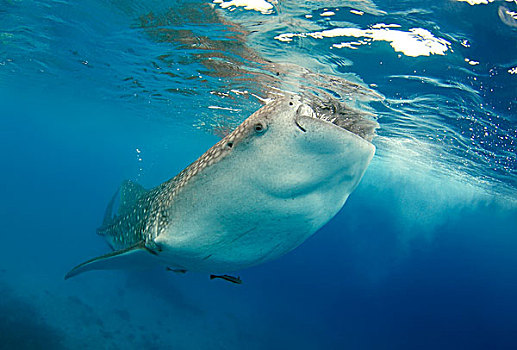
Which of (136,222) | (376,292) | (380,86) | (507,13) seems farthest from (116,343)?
(376,292)

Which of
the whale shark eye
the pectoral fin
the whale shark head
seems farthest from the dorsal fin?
the whale shark eye

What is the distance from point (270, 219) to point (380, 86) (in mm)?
9169

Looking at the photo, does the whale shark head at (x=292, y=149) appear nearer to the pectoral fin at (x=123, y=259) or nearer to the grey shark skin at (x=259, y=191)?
the grey shark skin at (x=259, y=191)

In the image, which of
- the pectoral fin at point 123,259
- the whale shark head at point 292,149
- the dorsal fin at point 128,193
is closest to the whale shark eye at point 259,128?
the whale shark head at point 292,149

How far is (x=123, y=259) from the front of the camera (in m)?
2.75

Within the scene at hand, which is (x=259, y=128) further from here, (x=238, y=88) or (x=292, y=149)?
(x=238, y=88)

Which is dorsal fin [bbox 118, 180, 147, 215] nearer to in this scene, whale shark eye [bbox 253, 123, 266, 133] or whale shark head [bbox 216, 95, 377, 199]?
whale shark head [bbox 216, 95, 377, 199]

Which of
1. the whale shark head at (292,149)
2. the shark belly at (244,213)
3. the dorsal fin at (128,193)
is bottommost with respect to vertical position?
the dorsal fin at (128,193)

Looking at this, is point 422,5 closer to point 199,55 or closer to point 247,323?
point 199,55

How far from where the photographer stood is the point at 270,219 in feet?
6.39

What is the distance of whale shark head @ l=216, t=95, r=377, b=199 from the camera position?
152 centimetres

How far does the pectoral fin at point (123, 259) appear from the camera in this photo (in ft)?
8.22

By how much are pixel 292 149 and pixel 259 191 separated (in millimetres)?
346

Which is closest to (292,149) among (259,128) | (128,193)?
(259,128)
